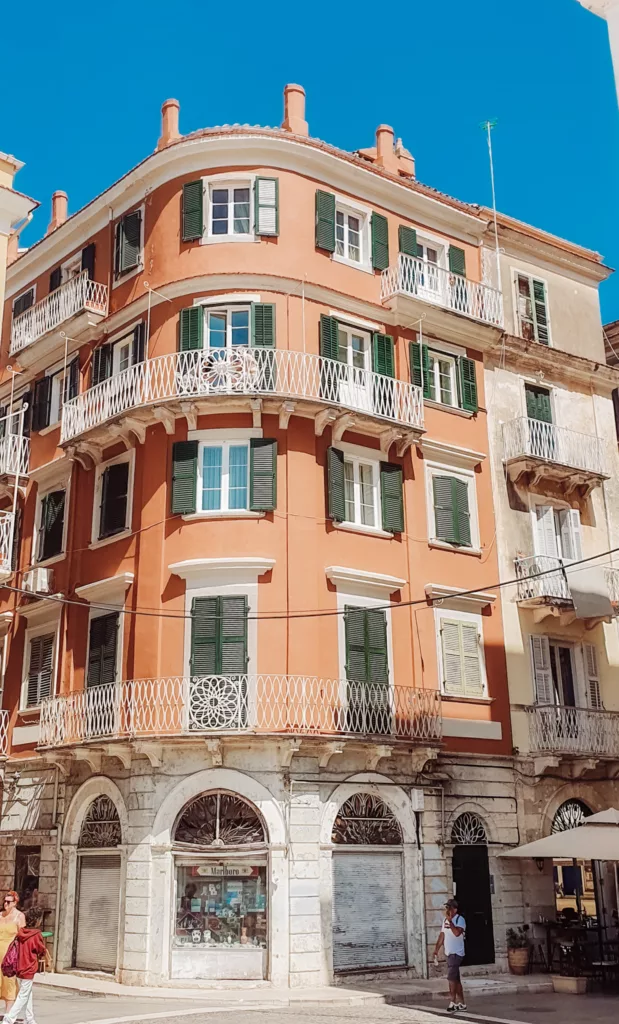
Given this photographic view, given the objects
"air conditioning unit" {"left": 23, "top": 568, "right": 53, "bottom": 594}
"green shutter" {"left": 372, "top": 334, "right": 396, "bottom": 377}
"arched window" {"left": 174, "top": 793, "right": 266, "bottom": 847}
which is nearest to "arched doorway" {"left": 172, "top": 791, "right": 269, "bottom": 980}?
"arched window" {"left": 174, "top": 793, "right": 266, "bottom": 847}

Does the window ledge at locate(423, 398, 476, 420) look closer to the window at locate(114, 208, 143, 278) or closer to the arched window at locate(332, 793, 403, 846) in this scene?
the window at locate(114, 208, 143, 278)

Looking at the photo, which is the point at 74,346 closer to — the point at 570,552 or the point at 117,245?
the point at 117,245

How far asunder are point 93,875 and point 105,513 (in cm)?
796

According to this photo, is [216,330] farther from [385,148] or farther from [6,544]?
[385,148]

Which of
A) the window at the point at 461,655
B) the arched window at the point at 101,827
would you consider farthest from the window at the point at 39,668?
the window at the point at 461,655

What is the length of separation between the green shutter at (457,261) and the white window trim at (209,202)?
19.7 ft

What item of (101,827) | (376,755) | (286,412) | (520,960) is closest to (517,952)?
(520,960)

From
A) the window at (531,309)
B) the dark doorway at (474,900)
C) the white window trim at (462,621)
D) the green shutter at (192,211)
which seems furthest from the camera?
the window at (531,309)

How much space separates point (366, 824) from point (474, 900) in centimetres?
338

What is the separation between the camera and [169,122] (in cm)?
2653

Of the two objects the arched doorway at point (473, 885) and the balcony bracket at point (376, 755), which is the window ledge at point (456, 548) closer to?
the balcony bracket at point (376, 755)

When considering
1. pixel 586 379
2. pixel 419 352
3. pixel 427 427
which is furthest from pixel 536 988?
pixel 586 379

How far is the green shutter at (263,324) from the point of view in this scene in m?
23.5

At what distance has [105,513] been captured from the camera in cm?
2484
